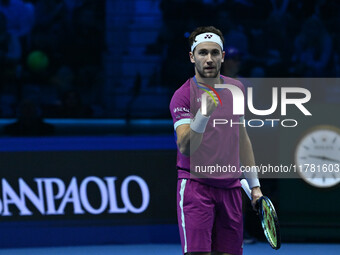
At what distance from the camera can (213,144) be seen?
4.19 m

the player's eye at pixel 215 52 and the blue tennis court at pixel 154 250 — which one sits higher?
the player's eye at pixel 215 52

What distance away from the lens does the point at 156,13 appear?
24.5 feet

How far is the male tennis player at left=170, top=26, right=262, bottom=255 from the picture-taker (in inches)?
161

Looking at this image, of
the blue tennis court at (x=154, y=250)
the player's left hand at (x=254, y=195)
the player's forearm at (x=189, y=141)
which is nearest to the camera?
the player's forearm at (x=189, y=141)

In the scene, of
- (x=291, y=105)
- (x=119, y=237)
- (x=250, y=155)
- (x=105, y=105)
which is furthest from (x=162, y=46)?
(x=250, y=155)

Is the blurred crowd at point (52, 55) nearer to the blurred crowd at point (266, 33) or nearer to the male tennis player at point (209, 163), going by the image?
the blurred crowd at point (266, 33)

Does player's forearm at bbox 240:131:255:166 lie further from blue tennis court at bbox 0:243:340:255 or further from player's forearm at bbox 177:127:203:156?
blue tennis court at bbox 0:243:340:255

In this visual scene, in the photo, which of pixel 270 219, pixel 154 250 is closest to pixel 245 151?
pixel 270 219

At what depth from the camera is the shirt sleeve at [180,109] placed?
4.04 meters

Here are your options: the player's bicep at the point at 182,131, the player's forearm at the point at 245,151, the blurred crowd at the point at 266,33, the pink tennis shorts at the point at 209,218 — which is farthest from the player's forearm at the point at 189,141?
the blurred crowd at the point at 266,33

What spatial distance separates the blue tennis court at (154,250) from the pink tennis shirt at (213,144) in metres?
2.88

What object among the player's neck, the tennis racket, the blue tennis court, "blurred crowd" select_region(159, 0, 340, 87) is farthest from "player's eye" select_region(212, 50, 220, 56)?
"blurred crowd" select_region(159, 0, 340, 87)

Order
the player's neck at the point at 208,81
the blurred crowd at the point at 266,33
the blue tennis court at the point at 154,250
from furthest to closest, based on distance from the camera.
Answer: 1. the blurred crowd at the point at 266,33
2. the blue tennis court at the point at 154,250
3. the player's neck at the point at 208,81

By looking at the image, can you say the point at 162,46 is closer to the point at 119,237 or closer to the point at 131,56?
the point at 131,56
